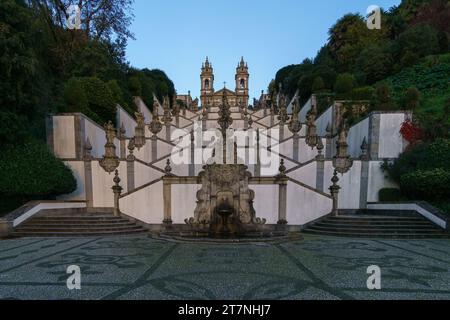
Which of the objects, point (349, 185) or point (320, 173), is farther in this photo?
point (320, 173)

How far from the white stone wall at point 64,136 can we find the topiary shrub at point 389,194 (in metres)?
18.4

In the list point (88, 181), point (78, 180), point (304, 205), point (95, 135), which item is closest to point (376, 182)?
point (304, 205)

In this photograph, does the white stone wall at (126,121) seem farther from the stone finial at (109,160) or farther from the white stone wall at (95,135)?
the stone finial at (109,160)

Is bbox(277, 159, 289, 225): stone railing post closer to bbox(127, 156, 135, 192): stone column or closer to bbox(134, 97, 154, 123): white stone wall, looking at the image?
bbox(127, 156, 135, 192): stone column

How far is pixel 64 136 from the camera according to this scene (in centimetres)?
1716

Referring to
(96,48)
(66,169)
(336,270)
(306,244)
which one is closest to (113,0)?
(96,48)

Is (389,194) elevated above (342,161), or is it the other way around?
(342,161)

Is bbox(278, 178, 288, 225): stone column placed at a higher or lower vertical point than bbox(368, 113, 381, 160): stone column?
lower

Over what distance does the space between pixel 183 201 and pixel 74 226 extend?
194 inches

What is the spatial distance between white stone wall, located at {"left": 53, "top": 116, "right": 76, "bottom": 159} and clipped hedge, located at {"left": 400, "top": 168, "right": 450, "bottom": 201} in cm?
1884

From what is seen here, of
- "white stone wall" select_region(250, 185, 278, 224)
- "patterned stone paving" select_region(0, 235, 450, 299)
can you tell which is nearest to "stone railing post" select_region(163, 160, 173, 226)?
"patterned stone paving" select_region(0, 235, 450, 299)

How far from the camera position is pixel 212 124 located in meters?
32.5

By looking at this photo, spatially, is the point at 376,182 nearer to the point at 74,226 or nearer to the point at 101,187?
the point at 101,187

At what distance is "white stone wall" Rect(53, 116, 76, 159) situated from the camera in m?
17.1
